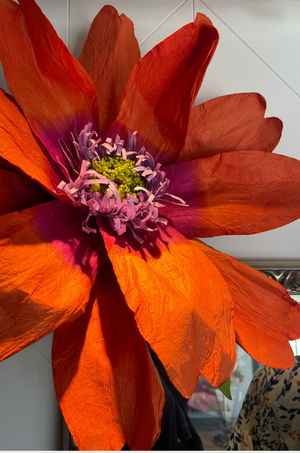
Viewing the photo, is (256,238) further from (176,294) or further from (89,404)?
(89,404)

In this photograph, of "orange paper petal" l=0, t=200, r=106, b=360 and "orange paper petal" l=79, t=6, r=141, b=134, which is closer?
"orange paper petal" l=0, t=200, r=106, b=360

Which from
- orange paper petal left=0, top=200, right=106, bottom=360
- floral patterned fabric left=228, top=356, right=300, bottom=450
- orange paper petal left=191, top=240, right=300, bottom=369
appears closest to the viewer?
orange paper petal left=0, top=200, right=106, bottom=360

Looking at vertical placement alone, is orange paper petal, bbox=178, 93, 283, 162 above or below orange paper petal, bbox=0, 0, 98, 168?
above

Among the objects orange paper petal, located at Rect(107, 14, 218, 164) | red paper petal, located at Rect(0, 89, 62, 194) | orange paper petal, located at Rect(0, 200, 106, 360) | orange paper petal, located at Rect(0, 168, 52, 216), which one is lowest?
orange paper petal, located at Rect(0, 200, 106, 360)

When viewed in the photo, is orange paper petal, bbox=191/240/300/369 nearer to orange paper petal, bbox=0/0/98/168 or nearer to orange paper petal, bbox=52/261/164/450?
orange paper petal, bbox=52/261/164/450

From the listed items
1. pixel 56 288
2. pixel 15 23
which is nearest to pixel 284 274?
pixel 56 288

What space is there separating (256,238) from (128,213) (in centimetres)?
27

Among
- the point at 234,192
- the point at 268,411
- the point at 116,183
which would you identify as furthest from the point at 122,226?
the point at 268,411

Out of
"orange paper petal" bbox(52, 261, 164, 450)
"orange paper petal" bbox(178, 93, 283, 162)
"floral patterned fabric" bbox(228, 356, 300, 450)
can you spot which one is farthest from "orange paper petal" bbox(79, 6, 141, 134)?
"floral patterned fabric" bbox(228, 356, 300, 450)

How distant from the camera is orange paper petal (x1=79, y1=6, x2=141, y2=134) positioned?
427 millimetres

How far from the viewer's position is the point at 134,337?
1.23 ft

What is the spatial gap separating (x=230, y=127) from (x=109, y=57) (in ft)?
0.63

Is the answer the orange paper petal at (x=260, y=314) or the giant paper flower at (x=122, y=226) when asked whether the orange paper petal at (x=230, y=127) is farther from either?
the orange paper petal at (x=260, y=314)

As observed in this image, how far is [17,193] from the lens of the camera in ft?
1.20
